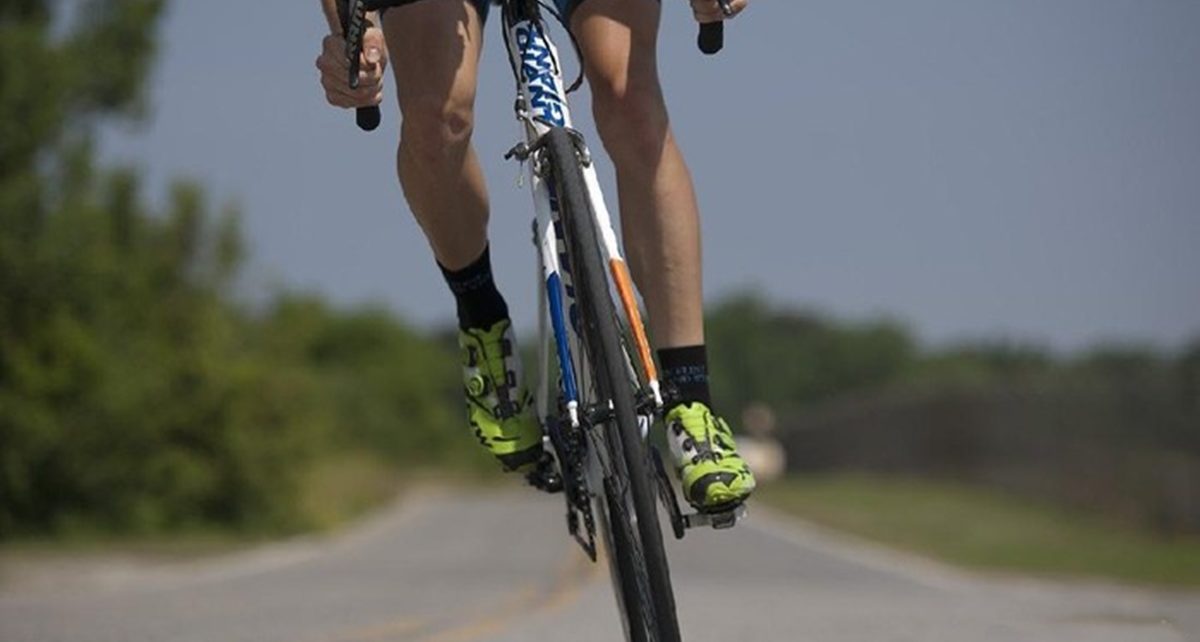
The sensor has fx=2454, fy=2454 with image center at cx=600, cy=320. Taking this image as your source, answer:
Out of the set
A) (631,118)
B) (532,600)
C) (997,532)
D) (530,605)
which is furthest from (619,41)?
(997,532)

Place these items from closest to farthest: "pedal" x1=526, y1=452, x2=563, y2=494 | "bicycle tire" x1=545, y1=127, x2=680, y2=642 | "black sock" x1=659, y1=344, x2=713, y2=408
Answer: "bicycle tire" x1=545, y1=127, x2=680, y2=642 < "black sock" x1=659, y1=344, x2=713, y2=408 < "pedal" x1=526, y1=452, x2=563, y2=494

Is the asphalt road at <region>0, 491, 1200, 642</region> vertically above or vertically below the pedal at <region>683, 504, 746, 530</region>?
below

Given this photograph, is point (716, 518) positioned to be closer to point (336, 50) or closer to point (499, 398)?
point (499, 398)

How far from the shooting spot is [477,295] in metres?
5.25

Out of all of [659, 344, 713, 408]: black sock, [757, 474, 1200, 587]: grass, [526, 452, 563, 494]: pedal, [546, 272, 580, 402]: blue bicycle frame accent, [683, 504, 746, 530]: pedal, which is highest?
[546, 272, 580, 402]: blue bicycle frame accent

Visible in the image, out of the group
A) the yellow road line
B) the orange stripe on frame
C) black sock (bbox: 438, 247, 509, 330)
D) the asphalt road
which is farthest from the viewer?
the yellow road line

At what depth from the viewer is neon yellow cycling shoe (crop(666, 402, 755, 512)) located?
186 inches

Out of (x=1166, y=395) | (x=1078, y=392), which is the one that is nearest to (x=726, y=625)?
(x=1166, y=395)

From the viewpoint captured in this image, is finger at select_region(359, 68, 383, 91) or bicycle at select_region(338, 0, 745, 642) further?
finger at select_region(359, 68, 383, 91)

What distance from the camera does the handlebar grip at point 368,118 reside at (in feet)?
15.7

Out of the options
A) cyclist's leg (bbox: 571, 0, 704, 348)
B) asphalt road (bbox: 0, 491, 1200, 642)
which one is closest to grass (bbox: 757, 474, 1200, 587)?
asphalt road (bbox: 0, 491, 1200, 642)

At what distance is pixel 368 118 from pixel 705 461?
0.94 meters

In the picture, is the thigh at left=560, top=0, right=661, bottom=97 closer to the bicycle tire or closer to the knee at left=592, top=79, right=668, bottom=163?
the knee at left=592, top=79, right=668, bottom=163

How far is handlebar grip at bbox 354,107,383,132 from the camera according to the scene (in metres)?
4.79
